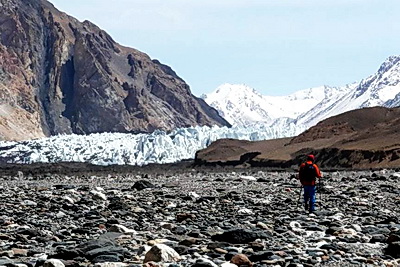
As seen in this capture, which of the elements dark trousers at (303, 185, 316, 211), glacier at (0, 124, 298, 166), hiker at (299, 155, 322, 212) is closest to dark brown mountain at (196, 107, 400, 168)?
glacier at (0, 124, 298, 166)

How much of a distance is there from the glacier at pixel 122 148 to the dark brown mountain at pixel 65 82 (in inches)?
2421

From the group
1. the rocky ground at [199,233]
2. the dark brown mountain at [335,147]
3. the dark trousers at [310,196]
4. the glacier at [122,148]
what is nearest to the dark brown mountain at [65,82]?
the glacier at [122,148]

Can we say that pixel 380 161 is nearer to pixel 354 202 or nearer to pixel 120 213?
pixel 354 202

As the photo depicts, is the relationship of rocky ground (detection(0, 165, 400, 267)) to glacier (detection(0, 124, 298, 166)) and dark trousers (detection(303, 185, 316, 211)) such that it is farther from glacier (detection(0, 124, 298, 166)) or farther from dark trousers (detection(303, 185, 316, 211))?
glacier (detection(0, 124, 298, 166))

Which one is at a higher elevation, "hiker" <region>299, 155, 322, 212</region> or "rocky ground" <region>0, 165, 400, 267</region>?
"hiker" <region>299, 155, 322, 212</region>

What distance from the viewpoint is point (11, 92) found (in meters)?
144

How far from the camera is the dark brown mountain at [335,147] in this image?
49.8 metres

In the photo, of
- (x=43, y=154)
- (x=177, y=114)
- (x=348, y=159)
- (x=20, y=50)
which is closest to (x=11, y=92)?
(x=20, y=50)

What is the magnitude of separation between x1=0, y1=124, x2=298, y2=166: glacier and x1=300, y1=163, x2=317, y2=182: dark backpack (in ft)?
195

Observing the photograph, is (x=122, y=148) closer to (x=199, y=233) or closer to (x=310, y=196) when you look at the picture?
(x=310, y=196)

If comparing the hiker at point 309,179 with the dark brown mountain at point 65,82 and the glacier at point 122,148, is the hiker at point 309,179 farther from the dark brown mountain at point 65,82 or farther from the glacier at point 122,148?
the dark brown mountain at point 65,82

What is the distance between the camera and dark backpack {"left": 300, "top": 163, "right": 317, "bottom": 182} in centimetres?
1334

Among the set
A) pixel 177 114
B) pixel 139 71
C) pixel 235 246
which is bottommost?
pixel 235 246

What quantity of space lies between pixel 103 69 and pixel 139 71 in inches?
889
